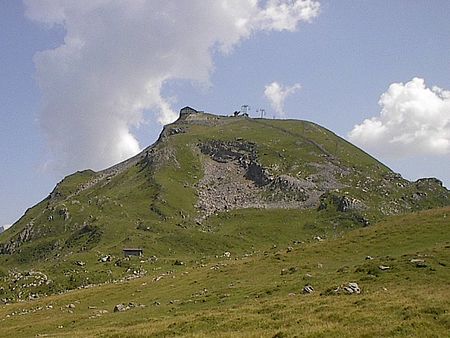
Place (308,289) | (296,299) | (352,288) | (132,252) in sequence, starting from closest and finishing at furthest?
(352,288), (296,299), (308,289), (132,252)

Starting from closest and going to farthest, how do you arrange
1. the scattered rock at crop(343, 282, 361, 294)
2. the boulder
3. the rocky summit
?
the scattered rock at crop(343, 282, 361, 294)
the boulder
the rocky summit

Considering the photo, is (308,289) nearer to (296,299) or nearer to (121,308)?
(296,299)

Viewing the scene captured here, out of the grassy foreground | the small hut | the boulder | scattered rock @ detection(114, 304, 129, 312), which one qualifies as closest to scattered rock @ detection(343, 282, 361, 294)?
the grassy foreground

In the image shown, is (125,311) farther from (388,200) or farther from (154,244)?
(388,200)

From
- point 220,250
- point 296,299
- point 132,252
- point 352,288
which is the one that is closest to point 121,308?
point 296,299

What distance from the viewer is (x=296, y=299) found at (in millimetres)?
43156

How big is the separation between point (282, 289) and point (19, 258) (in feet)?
525

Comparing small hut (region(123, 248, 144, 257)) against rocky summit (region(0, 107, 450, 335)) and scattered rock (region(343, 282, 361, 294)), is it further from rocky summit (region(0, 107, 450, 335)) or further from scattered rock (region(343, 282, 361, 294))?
scattered rock (region(343, 282, 361, 294))

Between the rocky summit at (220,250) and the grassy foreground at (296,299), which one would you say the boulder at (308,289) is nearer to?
the rocky summit at (220,250)

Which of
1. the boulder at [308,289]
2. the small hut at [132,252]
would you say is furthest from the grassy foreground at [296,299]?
the small hut at [132,252]

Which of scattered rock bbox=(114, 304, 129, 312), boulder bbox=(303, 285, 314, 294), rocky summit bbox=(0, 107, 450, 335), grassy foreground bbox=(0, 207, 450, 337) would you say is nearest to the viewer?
grassy foreground bbox=(0, 207, 450, 337)

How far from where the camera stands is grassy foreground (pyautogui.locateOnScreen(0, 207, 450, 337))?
31.3 metres

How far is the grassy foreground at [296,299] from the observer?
3131 centimetres

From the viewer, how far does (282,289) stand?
168 ft
